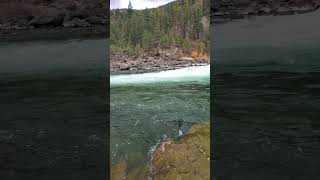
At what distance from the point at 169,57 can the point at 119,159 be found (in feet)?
3.87

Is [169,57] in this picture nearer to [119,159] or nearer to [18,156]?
[119,159]

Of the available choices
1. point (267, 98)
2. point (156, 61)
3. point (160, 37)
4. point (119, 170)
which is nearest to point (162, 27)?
point (160, 37)

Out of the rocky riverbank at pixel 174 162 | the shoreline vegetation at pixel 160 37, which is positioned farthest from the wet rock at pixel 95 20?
the rocky riverbank at pixel 174 162

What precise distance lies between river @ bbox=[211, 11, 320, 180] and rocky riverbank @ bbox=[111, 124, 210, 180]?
21 centimetres

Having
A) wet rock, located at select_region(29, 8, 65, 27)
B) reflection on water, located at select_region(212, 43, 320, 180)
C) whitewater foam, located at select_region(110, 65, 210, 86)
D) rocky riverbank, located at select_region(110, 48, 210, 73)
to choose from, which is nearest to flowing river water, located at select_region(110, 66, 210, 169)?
whitewater foam, located at select_region(110, 65, 210, 86)

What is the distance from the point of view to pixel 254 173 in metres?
4.67

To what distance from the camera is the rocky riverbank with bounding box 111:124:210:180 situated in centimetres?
493

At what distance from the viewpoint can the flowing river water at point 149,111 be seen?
498 centimetres

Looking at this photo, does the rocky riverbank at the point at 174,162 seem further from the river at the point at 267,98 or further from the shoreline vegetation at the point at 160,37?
the shoreline vegetation at the point at 160,37

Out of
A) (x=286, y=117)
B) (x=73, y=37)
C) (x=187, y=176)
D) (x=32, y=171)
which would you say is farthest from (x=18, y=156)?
(x=286, y=117)

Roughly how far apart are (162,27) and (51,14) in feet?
3.85

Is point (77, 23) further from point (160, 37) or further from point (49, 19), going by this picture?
point (160, 37)

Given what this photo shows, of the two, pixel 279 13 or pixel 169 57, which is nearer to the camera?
pixel 279 13

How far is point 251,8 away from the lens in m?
4.84
